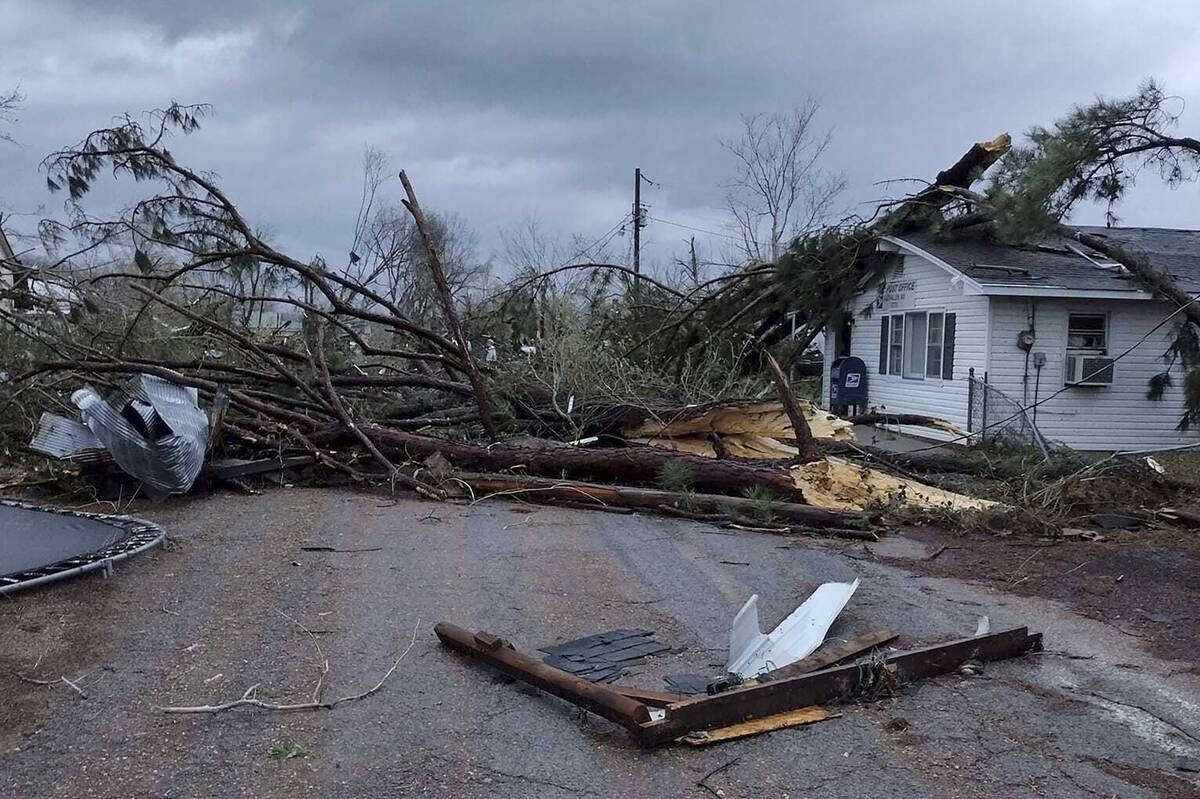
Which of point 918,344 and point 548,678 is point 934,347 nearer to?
point 918,344

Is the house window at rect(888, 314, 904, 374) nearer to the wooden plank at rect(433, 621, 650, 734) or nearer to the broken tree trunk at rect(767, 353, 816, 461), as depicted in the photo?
the broken tree trunk at rect(767, 353, 816, 461)

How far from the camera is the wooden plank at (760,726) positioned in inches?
154

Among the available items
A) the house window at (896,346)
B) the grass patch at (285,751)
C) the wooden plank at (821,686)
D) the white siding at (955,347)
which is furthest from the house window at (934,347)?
the grass patch at (285,751)

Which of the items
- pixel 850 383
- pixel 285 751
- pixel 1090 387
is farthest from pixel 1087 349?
pixel 285 751

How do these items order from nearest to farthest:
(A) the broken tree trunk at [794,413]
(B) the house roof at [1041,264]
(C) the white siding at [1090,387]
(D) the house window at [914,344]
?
(A) the broken tree trunk at [794,413], (B) the house roof at [1041,264], (C) the white siding at [1090,387], (D) the house window at [914,344]

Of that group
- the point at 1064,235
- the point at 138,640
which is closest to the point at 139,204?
the point at 138,640

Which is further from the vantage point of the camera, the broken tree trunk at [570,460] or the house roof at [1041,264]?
the house roof at [1041,264]

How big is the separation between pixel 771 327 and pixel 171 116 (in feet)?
30.2

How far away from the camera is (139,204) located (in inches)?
436

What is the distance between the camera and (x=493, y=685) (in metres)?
4.53

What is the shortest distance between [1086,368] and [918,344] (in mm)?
2656

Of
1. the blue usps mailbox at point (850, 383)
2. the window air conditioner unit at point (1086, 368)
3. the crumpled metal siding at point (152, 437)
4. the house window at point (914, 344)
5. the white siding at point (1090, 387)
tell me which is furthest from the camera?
the blue usps mailbox at point (850, 383)

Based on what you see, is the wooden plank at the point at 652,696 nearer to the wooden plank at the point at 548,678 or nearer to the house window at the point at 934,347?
the wooden plank at the point at 548,678

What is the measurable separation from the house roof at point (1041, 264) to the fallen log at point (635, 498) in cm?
704
